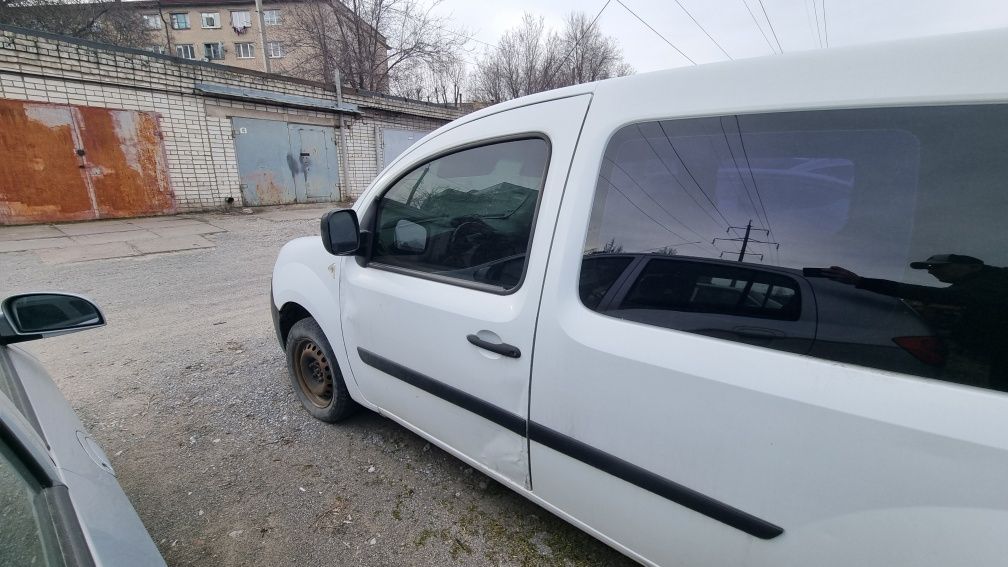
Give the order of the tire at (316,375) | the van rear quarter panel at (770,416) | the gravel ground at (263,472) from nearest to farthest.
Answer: the van rear quarter panel at (770,416)
the gravel ground at (263,472)
the tire at (316,375)

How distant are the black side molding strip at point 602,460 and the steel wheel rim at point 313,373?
952 mm

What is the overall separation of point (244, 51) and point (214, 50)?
3382 mm

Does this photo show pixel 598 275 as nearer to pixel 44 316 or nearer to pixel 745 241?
pixel 745 241

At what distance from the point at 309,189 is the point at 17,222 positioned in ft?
21.7

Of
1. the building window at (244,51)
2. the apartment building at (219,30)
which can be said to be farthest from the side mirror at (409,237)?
the building window at (244,51)

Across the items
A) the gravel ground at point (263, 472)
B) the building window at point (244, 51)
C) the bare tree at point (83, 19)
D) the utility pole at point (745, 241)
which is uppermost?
the building window at point (244, 51)

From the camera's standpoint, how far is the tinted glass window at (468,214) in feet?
5.46

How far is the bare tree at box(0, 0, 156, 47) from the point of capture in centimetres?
1556

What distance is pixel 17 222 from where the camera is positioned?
8.86 m

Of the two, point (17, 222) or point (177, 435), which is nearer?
point (177, 435)

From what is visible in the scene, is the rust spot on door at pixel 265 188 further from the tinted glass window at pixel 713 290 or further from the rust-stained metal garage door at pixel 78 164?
the tinted glass window at pixel 713 290

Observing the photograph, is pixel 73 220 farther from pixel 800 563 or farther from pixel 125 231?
pixel 800 563

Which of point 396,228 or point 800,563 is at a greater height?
point 396,228

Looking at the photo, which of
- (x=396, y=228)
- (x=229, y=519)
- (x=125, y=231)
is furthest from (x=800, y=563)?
(x=125, y=231)
